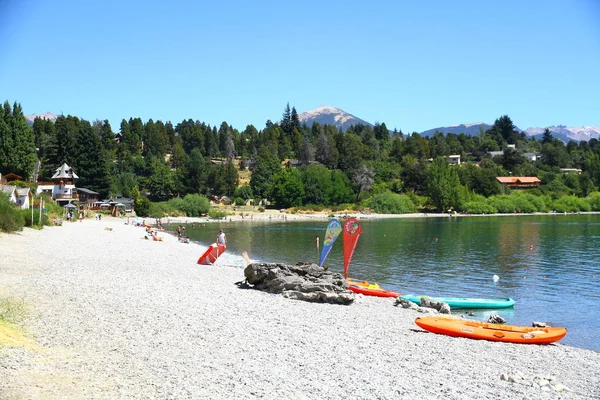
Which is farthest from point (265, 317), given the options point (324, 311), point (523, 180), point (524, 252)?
point (523, 180)

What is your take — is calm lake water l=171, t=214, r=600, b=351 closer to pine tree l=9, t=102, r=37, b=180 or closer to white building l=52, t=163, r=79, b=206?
white building l=52, t=163, r=79, b=206

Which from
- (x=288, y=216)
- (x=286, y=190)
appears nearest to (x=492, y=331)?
(x=288, y=216)

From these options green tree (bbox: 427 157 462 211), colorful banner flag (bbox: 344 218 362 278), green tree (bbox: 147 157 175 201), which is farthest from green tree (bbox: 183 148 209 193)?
colorful banner flag (bbox: 344 218 362 278)

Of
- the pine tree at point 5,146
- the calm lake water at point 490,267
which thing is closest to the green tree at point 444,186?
the calm lake water at point 490,267

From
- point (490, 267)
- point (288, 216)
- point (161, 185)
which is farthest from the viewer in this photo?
point (161, 185)

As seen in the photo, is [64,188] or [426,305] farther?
[64,188]

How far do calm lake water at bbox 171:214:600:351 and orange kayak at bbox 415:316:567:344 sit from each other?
1.84m

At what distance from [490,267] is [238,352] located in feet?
90.6

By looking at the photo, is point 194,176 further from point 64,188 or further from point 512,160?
point 512,160

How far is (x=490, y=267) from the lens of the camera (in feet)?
115

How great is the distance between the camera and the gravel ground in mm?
8992

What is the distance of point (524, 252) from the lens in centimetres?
4409

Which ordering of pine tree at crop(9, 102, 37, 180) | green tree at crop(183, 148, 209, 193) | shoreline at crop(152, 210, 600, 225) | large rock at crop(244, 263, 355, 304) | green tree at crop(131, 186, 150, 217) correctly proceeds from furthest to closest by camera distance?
green tree at crop(183, 148, 209, 193) → shoreline at crop(152, 210, 600, 225) → green tree at crop(131, 186, 150, 217) → pine tree at crop(9, 102, 37, 180) → large rock at crop(244, 263, 355, 304)

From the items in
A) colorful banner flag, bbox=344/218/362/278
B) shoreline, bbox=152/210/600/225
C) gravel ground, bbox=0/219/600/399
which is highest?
colorful banner flag, bbox=344/218/362/278
